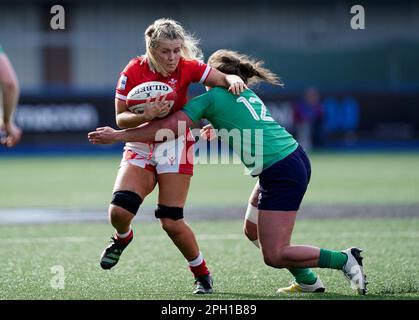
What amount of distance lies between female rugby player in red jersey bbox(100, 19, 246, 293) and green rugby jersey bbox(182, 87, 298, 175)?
0.61 feet

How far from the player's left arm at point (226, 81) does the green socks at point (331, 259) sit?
1312 mm

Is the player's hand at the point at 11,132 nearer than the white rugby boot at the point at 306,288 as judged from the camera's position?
Yes

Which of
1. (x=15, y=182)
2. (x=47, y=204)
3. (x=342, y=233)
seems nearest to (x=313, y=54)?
(x=15, y=182)

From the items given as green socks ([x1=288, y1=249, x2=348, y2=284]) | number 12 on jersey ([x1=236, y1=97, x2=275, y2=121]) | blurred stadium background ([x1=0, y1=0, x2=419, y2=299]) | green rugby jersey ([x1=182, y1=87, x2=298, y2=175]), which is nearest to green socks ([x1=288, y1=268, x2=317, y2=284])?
green socks ([x1=288, y1=249, x2=348, y2=284])

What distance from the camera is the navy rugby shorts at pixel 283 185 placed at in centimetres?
635

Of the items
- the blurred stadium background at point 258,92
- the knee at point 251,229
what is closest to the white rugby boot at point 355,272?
the blurred stadium background at point 258,92

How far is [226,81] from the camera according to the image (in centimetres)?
654

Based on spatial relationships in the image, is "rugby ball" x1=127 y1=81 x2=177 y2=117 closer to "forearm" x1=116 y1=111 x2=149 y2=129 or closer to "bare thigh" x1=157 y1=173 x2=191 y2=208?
"forearm" x1=116 y1=111 x2=149 y2=129

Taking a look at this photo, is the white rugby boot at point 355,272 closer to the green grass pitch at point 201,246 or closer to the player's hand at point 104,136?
the green grass pitch at point 201,246

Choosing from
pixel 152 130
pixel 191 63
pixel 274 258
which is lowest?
pixel 274 258

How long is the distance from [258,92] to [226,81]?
48.2ft

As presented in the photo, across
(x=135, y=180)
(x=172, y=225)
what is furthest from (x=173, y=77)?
(x=172, y=225)

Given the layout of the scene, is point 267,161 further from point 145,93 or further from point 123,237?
point 123,237

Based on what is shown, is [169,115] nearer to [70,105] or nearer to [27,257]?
[27,257]
